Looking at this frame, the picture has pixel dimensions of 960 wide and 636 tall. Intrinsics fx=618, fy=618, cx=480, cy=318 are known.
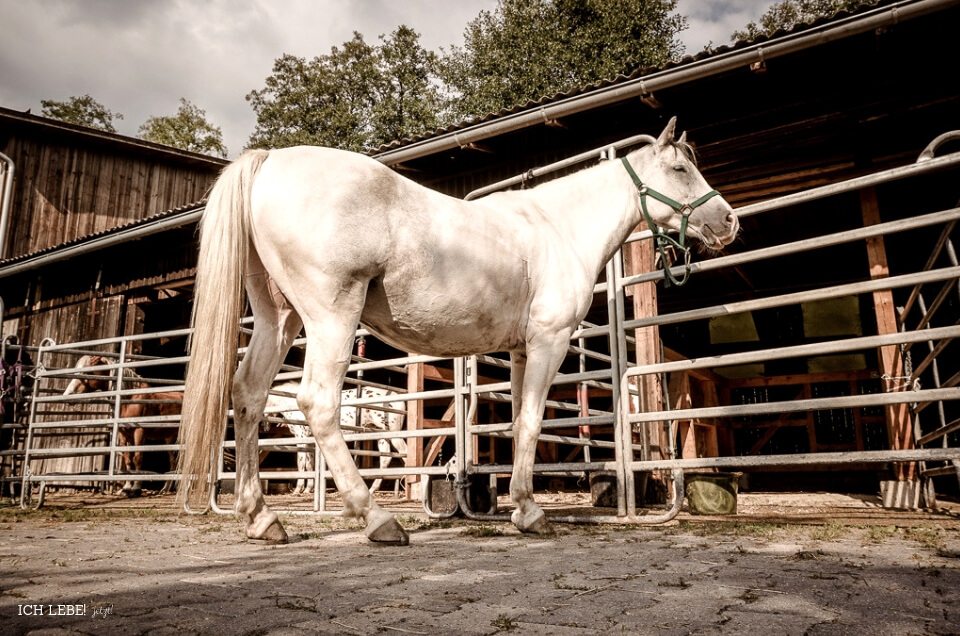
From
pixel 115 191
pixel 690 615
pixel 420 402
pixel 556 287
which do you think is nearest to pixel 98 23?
pixel 115 191

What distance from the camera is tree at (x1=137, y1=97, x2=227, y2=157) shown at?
30.2m

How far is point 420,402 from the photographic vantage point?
25.9 ft

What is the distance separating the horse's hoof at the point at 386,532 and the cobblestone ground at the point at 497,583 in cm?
11

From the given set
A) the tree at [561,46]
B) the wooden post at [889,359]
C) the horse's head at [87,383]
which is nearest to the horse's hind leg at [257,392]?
the wooden post at [889,359]

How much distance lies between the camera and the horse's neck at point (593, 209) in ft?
14.0

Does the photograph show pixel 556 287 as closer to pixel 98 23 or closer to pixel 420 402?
pixel 420 402

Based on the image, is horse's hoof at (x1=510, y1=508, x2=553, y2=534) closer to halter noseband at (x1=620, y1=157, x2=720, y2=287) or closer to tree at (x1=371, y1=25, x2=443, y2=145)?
halter noseband at (x1=620, y1=157, x2=720, y2=287)

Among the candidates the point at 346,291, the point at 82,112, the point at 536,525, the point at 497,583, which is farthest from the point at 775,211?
the point at 82,112

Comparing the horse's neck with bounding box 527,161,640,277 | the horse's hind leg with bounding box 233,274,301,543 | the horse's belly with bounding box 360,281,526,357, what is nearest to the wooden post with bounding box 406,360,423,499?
the horse's neck with bounding box 527,161,640,277

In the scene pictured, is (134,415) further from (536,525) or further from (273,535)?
(536,525)

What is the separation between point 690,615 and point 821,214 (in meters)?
8.21

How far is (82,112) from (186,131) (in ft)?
15.0

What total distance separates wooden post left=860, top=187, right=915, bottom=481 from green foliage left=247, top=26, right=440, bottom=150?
24599 millimetres

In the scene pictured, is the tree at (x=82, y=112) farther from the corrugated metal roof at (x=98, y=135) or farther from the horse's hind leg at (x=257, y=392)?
the horse's hind leg at (x=257, y=392)
